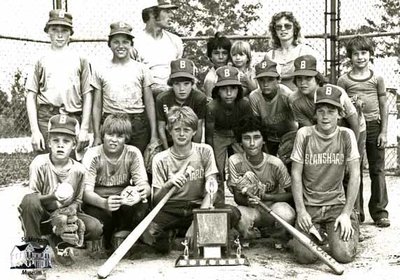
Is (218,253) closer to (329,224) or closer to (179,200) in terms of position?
(179,200)

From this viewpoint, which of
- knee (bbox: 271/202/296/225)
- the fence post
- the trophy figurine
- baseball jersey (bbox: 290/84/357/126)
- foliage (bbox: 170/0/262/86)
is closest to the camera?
the trophy figurine

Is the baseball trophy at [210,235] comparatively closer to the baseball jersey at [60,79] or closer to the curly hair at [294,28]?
the baseball jersey at [60,79]

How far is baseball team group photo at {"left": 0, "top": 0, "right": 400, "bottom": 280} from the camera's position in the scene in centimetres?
472

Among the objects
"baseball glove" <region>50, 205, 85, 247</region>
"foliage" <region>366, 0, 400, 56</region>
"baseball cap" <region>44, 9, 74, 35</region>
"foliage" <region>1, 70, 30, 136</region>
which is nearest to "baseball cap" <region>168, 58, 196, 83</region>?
"baseball cap" <region>44, 9, 74, 35</region>

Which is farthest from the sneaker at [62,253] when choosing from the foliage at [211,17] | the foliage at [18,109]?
the foliage at [211,17]

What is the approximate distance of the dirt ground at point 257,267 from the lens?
4.45 metres

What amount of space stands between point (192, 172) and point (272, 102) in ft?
3.49

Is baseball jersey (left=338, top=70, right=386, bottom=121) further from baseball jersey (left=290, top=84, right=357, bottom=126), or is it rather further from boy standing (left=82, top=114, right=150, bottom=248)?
boy standing (left=82, top=114, right=150, bottom=248)

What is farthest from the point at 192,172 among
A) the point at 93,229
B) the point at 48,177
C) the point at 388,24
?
the point at 388,24

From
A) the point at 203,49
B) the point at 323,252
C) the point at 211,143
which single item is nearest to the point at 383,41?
the point at 203,49

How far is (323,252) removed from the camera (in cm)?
469

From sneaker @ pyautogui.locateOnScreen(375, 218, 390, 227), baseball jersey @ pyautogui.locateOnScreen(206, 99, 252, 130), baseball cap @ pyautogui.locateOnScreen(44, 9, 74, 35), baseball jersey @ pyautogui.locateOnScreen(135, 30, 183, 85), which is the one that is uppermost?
baseball cap @ pyautogui.locateOnScreen(44, 9, 74, 35)

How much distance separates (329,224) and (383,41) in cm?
964

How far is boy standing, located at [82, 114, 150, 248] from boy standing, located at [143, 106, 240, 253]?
141 millimetres
